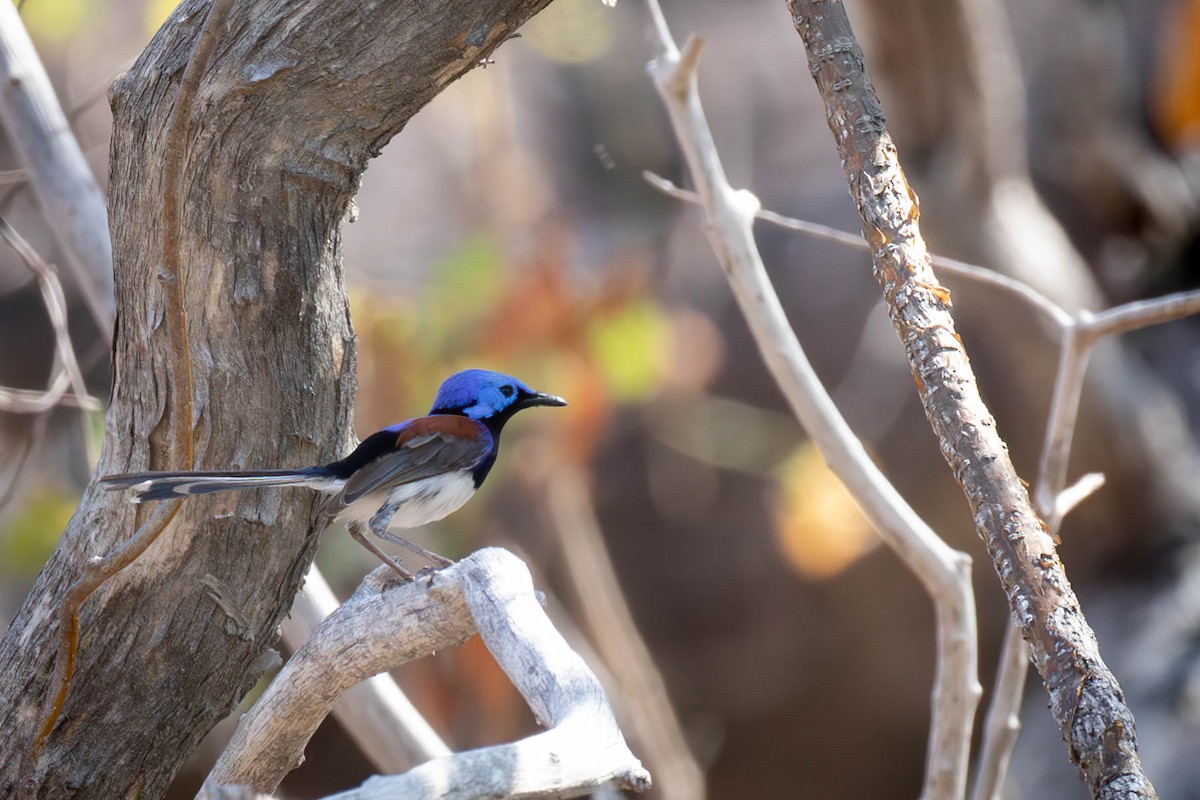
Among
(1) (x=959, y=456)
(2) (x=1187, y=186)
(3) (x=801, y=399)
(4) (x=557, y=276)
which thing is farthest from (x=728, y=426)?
(1) (x=959, y=456)

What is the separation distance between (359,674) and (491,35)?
138cm

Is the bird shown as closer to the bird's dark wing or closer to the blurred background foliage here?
the bird's dark wing

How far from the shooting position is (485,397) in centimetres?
322

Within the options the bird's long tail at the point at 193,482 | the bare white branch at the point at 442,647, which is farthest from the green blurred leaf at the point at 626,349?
the bird's long tail at the point at 193,482

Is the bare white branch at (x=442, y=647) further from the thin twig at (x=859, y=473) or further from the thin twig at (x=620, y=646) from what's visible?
the thin twig at (x=620, y=646)

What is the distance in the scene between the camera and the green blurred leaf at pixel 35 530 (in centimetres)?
556

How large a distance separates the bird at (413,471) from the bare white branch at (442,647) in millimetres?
260

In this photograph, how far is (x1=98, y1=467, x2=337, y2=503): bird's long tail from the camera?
7.25 ft

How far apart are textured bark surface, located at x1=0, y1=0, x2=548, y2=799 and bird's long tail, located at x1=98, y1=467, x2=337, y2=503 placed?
0.13m

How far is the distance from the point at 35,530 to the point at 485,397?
352cm

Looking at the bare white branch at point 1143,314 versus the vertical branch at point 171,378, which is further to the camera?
the bare white branch at point 1143,314

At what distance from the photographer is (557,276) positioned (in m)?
6.19

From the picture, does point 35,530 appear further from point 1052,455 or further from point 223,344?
point 1052,455

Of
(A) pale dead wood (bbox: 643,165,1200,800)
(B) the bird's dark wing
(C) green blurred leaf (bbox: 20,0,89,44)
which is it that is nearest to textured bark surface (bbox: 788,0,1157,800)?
(A) pale dead wood (bbox: 643,165,1200,800)
